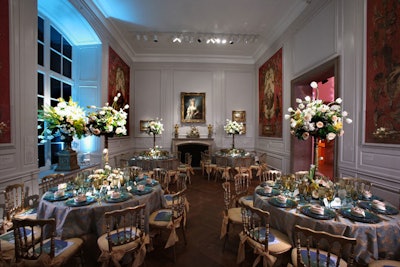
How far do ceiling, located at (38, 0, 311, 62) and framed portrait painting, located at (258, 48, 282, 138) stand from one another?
821 mm

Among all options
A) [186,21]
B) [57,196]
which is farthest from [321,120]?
[186,21]

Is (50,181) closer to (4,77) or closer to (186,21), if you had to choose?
(4,77)

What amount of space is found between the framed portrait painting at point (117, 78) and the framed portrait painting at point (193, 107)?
255 centimetres

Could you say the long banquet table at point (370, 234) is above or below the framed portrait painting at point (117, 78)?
below

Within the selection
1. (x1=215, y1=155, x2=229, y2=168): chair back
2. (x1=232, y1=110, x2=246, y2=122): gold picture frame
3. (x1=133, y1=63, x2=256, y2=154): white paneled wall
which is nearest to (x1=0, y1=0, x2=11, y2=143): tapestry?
(x1=215, y1=155, x2=229, y2=168): chair back

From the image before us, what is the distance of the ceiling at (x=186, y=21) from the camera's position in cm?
538

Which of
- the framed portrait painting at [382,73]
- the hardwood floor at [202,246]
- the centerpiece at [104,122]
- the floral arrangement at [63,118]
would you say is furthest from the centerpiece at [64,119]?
the framed portrait painting at [382,73]

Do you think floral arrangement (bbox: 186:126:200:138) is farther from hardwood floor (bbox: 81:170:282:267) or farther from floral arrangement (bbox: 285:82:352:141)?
floral arrangement (bbox: 285:82:352:141)

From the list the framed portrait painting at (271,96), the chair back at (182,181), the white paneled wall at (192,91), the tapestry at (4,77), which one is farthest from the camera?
the white paneled wall at (192,91)

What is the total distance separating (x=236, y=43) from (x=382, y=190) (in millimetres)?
6745

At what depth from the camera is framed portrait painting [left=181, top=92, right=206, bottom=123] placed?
30.4 ft

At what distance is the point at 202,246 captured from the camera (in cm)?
313

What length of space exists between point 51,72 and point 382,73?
701 centimetres

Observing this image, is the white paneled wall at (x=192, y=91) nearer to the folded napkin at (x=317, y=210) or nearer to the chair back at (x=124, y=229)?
the chair back at (x=124, y=229)
